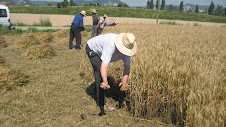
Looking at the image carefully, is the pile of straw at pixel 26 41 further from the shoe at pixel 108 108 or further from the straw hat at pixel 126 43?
the straw hat at pixel 126 43

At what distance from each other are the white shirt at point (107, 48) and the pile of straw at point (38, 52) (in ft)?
15.0

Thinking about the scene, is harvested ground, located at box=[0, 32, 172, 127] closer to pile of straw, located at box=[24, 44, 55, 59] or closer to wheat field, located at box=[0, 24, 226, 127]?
wheat field, located at box=[0, 24, 226, 127]

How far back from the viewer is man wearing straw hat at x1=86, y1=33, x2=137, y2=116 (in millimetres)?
2576

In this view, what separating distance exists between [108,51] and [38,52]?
544 centimetres

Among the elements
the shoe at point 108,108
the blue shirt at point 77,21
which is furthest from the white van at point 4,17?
the shoe at point 108,108

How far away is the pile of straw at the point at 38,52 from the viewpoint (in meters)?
7.05

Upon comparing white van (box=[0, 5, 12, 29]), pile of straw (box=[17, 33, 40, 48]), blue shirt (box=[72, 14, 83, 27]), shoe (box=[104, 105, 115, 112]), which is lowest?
shoe (box=[104, 105, 115, 112])

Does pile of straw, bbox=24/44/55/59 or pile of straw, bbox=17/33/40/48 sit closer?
pile of straw, bbox=24/44/55/59

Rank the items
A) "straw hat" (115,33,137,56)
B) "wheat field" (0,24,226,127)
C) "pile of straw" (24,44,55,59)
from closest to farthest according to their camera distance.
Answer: "wheat field" (0,24,226,127)
"straw hat" (115,33,137,56)
"pile of straw" (24,44,55,59)

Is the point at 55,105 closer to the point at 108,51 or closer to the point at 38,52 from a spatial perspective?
the point at 108,51

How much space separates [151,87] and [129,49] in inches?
32.2

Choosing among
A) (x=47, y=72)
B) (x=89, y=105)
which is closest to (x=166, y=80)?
(x=89, y=105)

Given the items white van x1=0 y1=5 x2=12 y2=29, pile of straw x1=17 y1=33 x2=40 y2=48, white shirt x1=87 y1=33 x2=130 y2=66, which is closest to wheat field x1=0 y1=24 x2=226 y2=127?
white shirt x1=87 y1=33 x2=130 y2=66

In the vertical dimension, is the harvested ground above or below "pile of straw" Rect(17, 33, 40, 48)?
below
